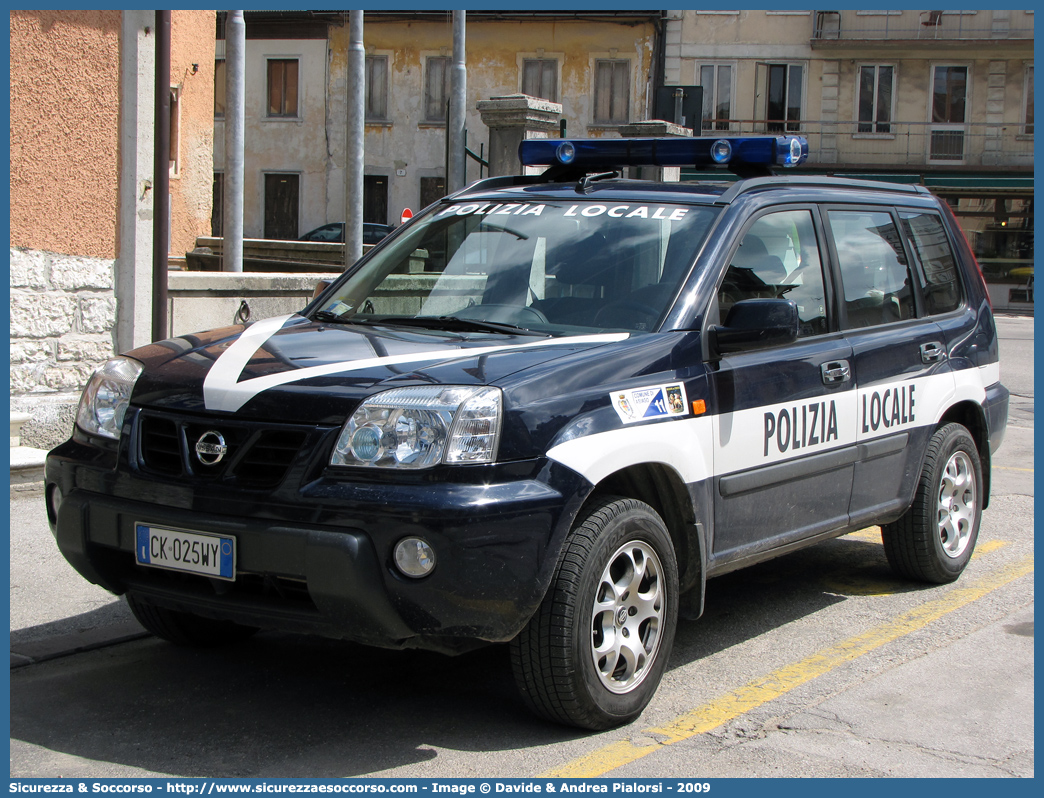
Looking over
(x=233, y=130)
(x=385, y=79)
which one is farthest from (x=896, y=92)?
(x=233, y=130)

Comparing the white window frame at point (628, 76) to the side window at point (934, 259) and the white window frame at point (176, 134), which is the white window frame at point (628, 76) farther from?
the side window at point (934, 259)

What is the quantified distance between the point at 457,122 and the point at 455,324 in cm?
1268

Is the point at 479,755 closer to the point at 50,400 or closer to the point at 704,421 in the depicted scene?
the point at 704,421

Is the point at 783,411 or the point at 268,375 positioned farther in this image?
the point at 783,411

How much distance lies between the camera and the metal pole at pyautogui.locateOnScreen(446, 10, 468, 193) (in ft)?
50.3

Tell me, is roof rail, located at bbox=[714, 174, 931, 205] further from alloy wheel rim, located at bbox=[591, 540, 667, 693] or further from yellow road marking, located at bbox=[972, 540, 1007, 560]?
yellow road marking, located at bbox=[972, 540, 1007, 560]

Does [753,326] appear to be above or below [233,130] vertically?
below

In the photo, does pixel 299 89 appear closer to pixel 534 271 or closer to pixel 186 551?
pixel 534 271

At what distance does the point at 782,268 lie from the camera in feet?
16.4

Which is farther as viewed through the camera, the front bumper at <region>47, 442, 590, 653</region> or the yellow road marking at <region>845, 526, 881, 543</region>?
the yellow road marking at <region>845, 526, 881, 543</region>

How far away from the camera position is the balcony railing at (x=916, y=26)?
1487 inches

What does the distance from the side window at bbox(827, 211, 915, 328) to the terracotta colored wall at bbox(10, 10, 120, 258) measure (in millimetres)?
5514

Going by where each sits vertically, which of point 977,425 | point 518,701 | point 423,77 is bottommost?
point 518,701

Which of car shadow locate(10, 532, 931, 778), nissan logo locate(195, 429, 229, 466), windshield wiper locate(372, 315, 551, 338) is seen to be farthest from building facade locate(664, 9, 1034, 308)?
nissan logo locate(195, 429, 229, 466)
